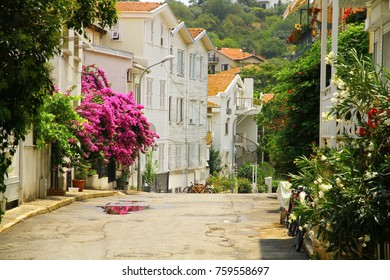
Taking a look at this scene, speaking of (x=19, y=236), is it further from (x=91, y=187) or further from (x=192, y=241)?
(x=91, y=187)

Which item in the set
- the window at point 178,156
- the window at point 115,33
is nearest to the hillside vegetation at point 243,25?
the window at point 178,156

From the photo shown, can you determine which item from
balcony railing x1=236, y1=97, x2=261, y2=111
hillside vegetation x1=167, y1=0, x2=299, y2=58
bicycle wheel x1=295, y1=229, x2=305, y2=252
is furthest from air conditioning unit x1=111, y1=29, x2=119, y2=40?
hillside vegetation x1=167, y1=0, x2=299, y2=58

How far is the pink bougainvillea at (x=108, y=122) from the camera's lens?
3219cm

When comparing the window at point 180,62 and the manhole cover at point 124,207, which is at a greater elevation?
the window at point 180,62

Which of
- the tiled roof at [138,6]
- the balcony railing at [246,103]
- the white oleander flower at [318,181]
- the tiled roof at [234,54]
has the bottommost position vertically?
the white oleander flower at [318,181]

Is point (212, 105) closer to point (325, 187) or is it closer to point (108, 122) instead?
point (108, 122)

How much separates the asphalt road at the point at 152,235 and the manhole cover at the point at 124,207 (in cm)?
26

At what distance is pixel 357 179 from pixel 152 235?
24.2 feet

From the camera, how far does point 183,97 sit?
2130 inches

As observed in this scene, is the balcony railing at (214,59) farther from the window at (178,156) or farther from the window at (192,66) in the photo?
the window at (178,156)

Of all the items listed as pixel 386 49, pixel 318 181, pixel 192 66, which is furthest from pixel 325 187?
pixel 192 66

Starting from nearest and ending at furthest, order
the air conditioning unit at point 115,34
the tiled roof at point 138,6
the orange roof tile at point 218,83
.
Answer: the air conditioning unit at point 115,34
the tiled roof at point 138,6
the orange roof tile at point 218,83
